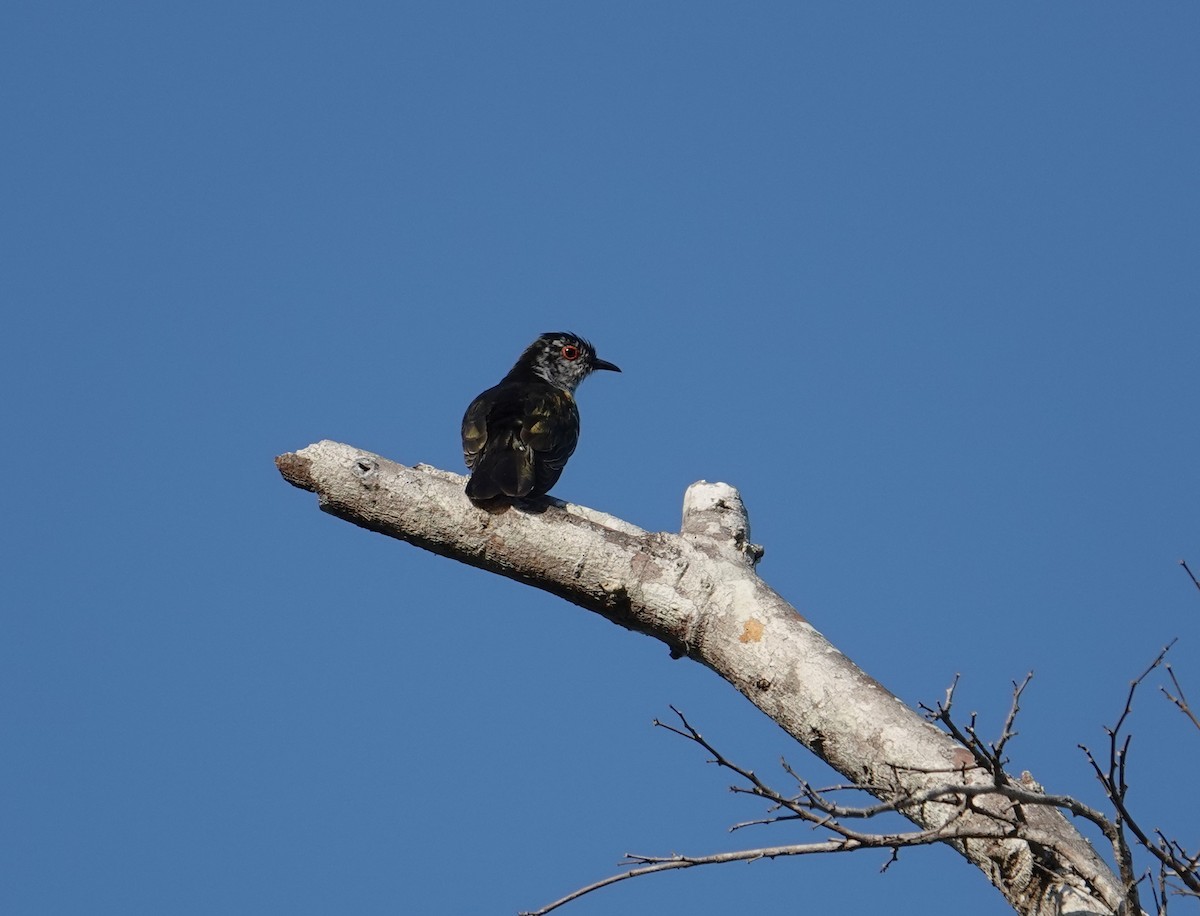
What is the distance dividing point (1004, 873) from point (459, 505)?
3.14m

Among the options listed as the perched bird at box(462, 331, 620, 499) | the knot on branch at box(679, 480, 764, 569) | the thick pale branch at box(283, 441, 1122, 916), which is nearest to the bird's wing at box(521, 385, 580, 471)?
the perched bird at box(462, 331, 620, 499)

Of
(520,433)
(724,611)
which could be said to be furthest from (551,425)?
(724,611)

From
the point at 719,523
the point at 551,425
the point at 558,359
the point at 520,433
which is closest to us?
the point at 719,523

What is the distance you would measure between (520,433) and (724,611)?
2531 mm

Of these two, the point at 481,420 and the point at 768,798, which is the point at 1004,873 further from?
the point at 481,420

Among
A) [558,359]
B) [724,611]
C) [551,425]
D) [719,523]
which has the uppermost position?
[558,359]

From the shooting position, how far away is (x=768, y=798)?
3.62m

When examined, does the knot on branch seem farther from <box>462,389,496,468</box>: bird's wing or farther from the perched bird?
<box>462,389,496,468</box>: bird's wing

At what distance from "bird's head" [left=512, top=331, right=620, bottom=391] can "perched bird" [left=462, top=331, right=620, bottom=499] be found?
1cm

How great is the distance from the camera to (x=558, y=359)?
1034 cm

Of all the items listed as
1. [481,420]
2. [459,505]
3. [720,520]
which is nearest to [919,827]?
Answer: [720,520]

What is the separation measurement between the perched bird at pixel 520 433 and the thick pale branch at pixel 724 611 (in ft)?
0.64

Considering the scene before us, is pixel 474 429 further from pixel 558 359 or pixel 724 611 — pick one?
pixel 724 611

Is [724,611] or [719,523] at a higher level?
[719,523]
